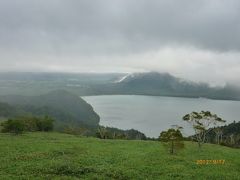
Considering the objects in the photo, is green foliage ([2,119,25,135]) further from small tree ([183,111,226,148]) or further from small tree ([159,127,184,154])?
small tree ([159,127,184,154])

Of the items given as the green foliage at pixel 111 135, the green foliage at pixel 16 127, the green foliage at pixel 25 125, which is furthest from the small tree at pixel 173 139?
the green foliage at pixel 111 135

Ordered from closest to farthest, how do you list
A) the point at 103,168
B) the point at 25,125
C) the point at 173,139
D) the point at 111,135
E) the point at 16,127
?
1. the point at 103,168
2. the point at 173,139
3. the point at 16,127
4. the point at 25,125
5. the point at 111,135

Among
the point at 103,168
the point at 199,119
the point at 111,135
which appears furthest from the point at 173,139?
the point at 111,135

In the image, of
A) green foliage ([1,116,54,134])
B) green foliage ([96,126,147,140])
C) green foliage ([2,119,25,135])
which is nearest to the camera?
green foliage ([2,119,25,135])

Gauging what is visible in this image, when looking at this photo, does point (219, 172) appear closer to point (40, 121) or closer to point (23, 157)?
point (23, 157)

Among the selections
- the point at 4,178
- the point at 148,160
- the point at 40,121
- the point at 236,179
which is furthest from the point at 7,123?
the point at 236,179

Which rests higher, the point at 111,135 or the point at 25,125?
the point at 25,125

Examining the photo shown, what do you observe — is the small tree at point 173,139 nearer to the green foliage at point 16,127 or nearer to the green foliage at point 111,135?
the green foliage at point 16,127

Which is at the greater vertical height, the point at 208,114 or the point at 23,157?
the point at 208,114

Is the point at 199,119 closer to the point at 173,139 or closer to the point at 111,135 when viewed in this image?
the point at 173,139

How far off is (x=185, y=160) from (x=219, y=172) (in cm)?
663

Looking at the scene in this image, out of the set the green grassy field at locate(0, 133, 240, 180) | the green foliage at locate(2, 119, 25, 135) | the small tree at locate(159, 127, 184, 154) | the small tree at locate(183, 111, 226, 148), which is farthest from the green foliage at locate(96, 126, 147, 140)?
the green grassy field at locate(0, 133, 240, 180)

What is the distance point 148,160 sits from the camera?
34406 millimetres

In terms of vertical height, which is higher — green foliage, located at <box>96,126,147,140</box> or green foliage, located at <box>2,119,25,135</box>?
green foliage, located at <box>2,119,25,135</box>
